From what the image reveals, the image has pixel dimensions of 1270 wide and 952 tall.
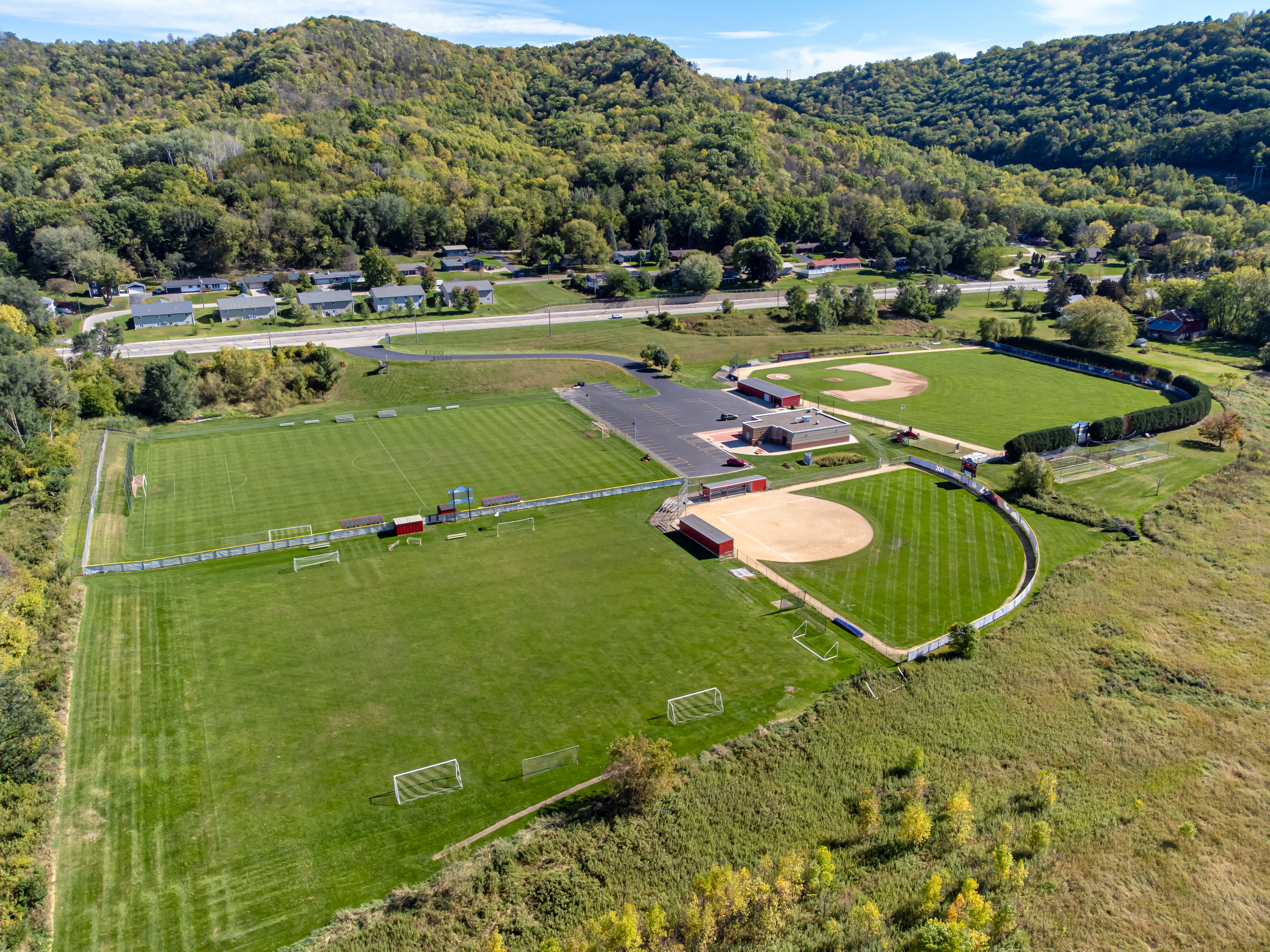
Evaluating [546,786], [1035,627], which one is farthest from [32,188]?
[1035,627]

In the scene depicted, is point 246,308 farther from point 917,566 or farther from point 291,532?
point 917,566

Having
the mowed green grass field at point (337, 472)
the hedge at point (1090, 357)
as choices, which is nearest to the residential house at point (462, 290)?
the mowed green grass field at point (337, 472)

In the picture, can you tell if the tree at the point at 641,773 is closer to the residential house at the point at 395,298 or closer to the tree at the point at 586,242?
the residential house at the point at 395,298

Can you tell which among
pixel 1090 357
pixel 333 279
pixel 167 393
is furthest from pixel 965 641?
pixel 333 279

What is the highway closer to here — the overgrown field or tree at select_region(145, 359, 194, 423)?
tree at select_region(145, 359, 194, 423)

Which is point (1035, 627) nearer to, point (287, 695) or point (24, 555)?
point (287, 695)
